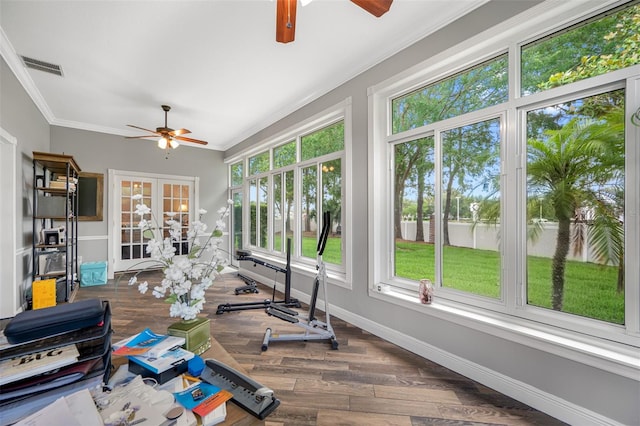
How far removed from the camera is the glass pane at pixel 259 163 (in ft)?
17.6

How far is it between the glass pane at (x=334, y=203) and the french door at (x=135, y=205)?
10.9 ft

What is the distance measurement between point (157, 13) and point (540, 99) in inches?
123

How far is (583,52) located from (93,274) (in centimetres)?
708

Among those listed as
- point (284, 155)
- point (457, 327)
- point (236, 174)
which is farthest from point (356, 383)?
point (236, 174)

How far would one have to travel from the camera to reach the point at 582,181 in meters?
1.82

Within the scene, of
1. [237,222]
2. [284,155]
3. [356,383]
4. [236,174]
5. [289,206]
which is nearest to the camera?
[356,383]

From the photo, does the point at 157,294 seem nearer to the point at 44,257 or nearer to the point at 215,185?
the point at 44,257

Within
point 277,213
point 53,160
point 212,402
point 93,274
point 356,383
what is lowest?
point 356,383

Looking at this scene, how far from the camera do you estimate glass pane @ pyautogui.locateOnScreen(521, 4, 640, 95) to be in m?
1.68

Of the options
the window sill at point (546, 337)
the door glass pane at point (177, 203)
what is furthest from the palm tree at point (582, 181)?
the door glass pane at point (177, 203)

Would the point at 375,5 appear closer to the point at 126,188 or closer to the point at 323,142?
the point at 323,142

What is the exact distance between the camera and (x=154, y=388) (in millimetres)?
917

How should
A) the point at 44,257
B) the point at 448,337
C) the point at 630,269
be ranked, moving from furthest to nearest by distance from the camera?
the point at 44,257 → the point at 448,337 → the point at 630,269

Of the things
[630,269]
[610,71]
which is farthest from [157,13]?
[630,269]
